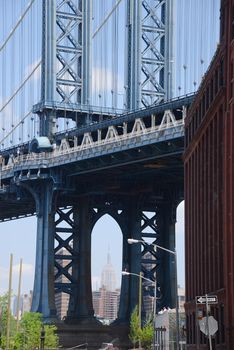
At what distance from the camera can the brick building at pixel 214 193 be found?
67.2 m

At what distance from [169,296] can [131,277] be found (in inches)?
217

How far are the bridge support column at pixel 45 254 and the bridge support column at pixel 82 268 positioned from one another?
21.2 feet

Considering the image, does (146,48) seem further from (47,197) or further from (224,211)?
(224,211)

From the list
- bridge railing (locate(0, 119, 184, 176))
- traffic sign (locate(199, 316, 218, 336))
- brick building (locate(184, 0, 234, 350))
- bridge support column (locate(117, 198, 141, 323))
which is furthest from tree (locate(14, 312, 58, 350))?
traffic sign (locate(199, 316, 218, 336))

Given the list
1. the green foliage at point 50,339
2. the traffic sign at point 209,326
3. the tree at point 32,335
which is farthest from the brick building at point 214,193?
the tree at point 32,335

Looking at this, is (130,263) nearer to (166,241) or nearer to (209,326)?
(166,241)

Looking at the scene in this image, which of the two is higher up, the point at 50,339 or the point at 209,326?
the point at 50,339

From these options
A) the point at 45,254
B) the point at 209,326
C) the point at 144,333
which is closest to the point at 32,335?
the point at 45,254

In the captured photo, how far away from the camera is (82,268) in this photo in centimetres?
14462

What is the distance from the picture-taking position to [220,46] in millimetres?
75250

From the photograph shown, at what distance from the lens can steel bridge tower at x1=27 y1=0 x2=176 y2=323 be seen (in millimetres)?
136625

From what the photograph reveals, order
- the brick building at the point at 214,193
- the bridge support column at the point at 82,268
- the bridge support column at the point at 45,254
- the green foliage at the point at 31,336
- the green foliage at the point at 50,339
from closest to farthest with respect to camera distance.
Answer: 1. the brick building at the point at 214,193
2. the green foliage at the point at 50,339
3. the green foliage at the point at 31,336
4. the bridge support column at the point at 45,254
5. the bridge support column at the point at 82,268

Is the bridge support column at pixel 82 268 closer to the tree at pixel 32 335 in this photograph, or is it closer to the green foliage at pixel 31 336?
the green foliage at pixel 31 336

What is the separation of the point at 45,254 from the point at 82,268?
8.24 meters
